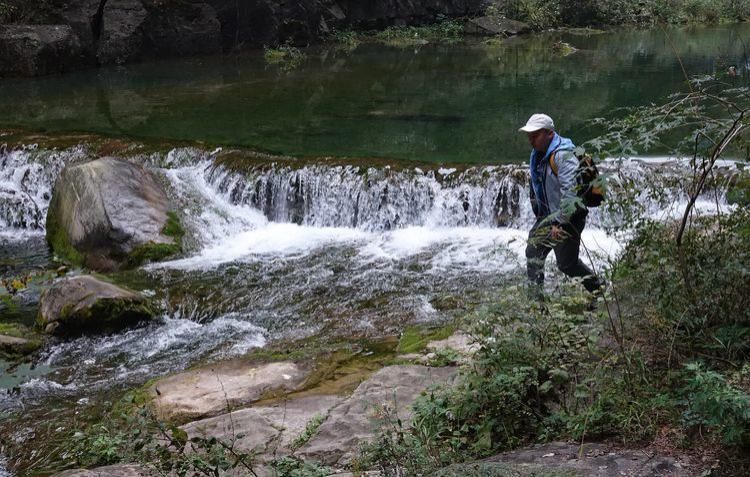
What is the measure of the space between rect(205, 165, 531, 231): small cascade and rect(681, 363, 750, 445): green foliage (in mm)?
7721

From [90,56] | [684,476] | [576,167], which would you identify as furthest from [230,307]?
[90,56]

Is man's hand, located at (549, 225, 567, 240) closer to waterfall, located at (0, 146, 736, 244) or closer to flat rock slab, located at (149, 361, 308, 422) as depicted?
flat rock slab, located at (149, 361, 308, 422)

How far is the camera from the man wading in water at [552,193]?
18.2ft

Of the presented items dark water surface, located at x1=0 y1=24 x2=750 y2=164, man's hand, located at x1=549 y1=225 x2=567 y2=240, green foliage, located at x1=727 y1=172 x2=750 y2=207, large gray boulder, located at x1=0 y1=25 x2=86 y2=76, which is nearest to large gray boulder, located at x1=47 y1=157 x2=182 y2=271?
dark water surface, located at x1=0 y1=24 x2=750 y2=164

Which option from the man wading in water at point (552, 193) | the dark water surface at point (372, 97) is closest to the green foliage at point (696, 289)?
the man wading in water at point (552, 193)

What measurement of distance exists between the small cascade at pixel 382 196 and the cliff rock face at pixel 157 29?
13.2 metres

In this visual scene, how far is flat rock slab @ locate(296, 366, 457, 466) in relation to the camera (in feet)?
15.2

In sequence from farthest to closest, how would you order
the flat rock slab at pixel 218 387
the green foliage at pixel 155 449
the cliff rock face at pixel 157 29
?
the cliff rock face at pixel 157 29 < the flat rock slab at pixel 218 387 < the green foliage at pixel 155 449

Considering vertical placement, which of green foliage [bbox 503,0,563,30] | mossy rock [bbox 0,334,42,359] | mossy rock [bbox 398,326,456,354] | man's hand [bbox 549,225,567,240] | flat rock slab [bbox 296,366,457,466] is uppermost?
green foliage [bbox 503,0,563,30]

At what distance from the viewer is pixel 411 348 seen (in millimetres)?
6809

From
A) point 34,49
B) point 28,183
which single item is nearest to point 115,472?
point 28,183

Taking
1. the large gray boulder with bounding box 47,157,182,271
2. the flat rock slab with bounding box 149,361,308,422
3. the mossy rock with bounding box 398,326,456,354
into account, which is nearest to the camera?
the flat rock slab with bounding box 149,361,308,422

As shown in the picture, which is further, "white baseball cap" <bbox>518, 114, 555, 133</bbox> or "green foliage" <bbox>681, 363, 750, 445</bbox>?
"white baseball cap" <bbox>518, 114, 555, 133</bbox>

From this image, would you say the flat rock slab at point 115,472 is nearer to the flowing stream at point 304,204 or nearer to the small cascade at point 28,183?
the flowing stream at point 304,204
